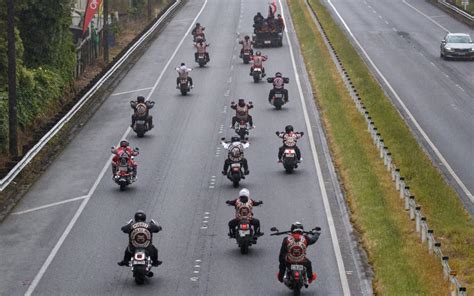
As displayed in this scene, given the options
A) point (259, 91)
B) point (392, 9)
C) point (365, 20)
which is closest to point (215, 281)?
point (259, 91)

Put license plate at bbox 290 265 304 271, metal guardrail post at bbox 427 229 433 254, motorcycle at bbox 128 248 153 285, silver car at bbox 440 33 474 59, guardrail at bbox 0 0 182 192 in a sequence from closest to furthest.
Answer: license plate at bbox 290 265 304 271 → motorcycle at bbox 128 248 153 285 → metal guardrail post at bbox 427 229 433 254 → guardrail at bbox 0 0 182 192 → silver car at bbox 440 33 474 59

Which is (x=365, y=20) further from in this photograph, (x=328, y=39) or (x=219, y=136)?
(x=219, y=136)

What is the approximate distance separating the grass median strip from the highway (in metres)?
0.54

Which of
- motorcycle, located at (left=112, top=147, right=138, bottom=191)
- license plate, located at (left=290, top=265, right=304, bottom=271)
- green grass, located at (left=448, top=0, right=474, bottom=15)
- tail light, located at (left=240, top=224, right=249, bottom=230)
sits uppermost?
license plate, located at (left=290, top=265, right=304, bottom=271)

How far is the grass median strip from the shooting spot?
75.5ft

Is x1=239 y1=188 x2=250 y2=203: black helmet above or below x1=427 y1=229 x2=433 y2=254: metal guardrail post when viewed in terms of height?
above

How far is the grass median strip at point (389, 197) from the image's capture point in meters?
23.0

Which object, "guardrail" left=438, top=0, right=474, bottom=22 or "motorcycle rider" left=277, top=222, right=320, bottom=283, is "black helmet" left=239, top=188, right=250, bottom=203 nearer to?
"motorcycle rider" left=277, top=222, right=320, bottom=283

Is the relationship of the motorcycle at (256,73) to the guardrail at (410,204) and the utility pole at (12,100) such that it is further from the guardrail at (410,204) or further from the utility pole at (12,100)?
the utility pole at (12,100)

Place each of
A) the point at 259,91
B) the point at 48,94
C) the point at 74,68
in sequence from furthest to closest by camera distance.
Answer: the point at 74,68 → the point at 259,91 → the point at 48,94

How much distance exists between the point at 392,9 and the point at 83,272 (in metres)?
75.7

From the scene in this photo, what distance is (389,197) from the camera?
99.5 feet

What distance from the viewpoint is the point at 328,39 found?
6800 centimetres

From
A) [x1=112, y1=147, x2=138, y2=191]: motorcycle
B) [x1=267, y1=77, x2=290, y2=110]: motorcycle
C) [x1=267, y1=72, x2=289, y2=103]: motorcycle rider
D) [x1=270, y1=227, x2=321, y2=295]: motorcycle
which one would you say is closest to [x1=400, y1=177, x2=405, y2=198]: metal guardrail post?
[x1=112, y1=147, x2=138, y2=191]: motorcycle
